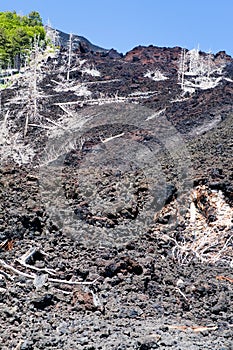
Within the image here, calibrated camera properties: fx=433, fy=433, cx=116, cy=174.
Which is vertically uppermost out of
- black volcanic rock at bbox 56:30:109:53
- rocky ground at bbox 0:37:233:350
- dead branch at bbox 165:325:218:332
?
black volcanic rock at bbox 56:30:109:53

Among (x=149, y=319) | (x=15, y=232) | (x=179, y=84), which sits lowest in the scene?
(x=149, y=319)

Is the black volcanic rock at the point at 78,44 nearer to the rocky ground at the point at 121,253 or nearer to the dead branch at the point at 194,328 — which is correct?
the rocky ground at the point at 121,253

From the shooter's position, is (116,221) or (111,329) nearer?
(111,329)

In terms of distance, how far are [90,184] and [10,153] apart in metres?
7.76

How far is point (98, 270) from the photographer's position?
4758 mm

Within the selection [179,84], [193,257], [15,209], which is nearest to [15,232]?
[15,209]

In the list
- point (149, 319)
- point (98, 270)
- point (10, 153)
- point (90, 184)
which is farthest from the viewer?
point (10, 153)

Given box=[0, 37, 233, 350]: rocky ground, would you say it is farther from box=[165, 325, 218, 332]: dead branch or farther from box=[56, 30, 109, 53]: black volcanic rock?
box=[56, 30, 109, 53]: black volcanic rock

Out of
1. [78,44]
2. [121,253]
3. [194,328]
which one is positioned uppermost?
[78,44]

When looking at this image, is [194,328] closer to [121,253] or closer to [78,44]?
[121,253]

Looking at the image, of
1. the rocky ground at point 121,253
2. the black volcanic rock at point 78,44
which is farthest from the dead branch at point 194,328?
the black volcanic rock at point 78,44

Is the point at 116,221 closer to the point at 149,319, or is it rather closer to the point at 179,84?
the point at 149,319

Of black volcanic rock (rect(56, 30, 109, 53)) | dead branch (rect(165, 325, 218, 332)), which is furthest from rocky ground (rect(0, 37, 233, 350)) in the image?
black volcanic rock (rect(56, 30, 109, 53))

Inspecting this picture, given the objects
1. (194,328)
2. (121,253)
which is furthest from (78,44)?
(194,328)
